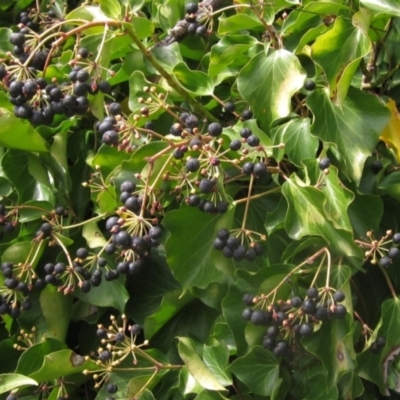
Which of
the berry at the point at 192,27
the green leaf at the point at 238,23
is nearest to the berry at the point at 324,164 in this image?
the green leaf at the point at 238,23

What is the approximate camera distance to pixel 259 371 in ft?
4.00

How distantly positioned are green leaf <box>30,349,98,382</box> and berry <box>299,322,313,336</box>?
1.39ft

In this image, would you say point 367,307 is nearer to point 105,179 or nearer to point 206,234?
point 206,234

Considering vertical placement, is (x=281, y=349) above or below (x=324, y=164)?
below

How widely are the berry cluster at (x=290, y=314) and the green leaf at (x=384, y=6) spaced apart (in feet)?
1.52

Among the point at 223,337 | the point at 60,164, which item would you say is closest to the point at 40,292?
the point at 60,164

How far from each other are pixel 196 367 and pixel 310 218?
1.12ft

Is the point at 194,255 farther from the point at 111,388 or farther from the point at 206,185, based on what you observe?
the point at 111,388

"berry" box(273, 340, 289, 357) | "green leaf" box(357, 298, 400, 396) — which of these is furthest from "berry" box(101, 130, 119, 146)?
"green leaf" box(357, 298, 400, 396)

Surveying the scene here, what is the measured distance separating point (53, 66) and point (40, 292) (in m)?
0.46

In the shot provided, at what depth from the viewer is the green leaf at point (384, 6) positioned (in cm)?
114

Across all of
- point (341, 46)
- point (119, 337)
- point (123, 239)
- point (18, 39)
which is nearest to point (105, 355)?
point (119, 337)

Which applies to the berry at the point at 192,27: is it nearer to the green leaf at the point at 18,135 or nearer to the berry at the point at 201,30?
the berry at the point at 201,30

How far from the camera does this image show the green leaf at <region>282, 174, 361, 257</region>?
1107 millimetres
